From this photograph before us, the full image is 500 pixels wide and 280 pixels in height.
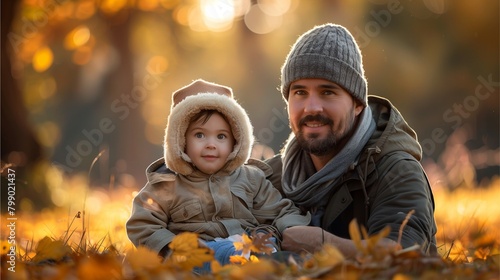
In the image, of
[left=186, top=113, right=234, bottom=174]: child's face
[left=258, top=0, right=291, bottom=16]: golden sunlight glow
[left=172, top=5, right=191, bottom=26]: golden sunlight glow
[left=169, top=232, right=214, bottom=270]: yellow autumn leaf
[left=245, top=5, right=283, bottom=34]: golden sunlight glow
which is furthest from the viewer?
[left=245, top=5, right=283, bottom=34]: golden sunlight glow

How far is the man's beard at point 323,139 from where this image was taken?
423 centimetres

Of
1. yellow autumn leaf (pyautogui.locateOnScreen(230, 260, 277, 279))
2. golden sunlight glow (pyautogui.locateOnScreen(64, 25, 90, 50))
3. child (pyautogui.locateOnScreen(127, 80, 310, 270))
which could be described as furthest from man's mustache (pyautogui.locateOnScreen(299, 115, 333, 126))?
golden sunlight glow (pyautogui.locateOnScreen(64, 25, 90, 50))

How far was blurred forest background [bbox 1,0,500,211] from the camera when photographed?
10938 millimetres

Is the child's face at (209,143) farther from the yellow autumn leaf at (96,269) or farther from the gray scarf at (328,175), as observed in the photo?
the yellow autumn leaf at (96,269)

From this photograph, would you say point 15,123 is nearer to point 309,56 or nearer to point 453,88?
point 309,56

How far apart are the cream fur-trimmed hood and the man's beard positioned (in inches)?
14.6

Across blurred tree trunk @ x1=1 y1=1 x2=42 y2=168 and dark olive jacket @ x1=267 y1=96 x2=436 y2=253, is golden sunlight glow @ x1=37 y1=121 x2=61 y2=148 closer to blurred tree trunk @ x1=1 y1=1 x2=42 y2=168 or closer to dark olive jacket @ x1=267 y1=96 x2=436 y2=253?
blurred tree trunk @ x1=1 y1=1 x2=42 y2=168

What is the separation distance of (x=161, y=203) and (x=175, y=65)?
17266mm

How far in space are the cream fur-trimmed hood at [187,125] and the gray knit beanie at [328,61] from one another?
1.56 feet

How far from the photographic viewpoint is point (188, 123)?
4.03 meters

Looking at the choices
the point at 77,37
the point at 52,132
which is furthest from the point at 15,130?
the point at 52,132

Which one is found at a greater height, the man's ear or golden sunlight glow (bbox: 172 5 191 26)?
golden sunlight glow (bbox: 172 5 191 26)

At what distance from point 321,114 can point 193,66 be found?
18.3 meters

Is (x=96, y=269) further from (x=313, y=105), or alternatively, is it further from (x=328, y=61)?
(x=328, y=61)
